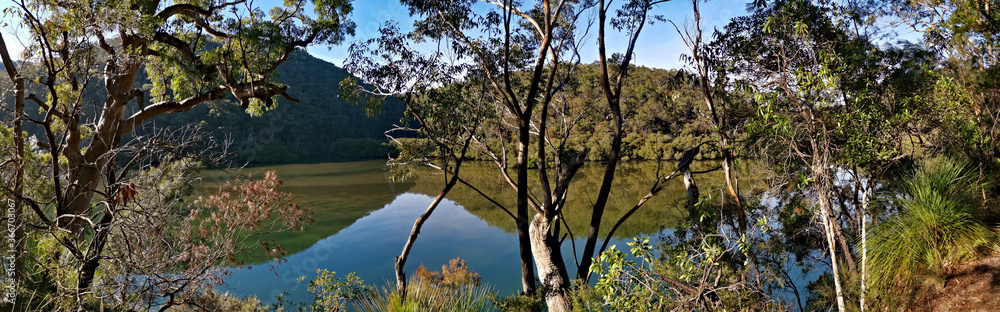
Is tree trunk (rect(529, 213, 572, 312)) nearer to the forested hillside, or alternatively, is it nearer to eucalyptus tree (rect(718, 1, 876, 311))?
eucalyptus tree (rect(718, 1, 876, 311))

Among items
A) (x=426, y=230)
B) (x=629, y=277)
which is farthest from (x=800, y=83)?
(x=426, y=230)

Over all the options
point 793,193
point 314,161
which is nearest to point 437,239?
point 793,193

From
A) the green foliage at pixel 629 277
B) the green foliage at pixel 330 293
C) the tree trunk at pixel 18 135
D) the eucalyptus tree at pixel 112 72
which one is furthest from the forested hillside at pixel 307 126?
the green foliage at pixel 629 277

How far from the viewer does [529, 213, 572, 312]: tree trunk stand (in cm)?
480

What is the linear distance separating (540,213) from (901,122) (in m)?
3.16

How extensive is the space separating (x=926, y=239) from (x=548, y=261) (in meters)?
3.22

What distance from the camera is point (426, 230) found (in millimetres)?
13969

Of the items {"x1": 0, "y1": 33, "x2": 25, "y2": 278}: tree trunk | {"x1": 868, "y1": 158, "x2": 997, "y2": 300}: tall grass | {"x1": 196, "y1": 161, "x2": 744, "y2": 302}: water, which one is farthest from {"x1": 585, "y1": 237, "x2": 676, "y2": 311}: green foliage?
{"x1": 0, "y1": 33, "x2": 25, "y2": 278}: tree trunk

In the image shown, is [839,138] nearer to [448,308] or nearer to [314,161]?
[448,308]

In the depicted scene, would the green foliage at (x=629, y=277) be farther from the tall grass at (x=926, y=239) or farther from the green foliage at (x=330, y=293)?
the green foliage at (x=330, y=293)

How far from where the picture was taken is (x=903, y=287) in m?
3.78

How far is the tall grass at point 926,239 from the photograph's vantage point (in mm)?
3800

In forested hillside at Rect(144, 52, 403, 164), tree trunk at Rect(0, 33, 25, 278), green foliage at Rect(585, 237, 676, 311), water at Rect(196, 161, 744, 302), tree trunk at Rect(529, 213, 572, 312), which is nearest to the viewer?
green foliage at Rect(585, 237, 676, 311)

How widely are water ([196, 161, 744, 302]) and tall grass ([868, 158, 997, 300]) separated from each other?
4.87 ft
